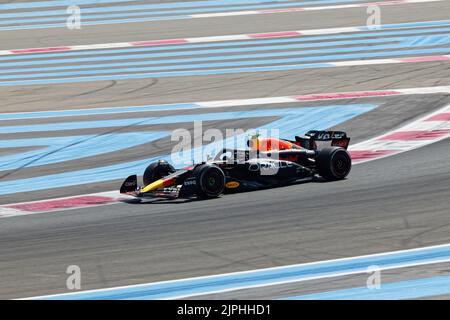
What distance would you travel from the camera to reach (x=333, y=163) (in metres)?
14.9

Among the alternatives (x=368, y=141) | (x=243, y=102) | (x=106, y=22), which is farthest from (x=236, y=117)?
(x=106, y=22)

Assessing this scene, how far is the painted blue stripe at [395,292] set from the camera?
9.41 metres

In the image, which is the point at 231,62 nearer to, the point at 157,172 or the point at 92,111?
the point at 92,111

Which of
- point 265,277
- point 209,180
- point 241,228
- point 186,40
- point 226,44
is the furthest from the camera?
point 186,40

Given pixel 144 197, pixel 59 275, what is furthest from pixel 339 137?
pixel 59 275

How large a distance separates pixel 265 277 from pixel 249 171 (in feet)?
14.5

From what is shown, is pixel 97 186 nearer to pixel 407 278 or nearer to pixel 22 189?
pixel 22 189

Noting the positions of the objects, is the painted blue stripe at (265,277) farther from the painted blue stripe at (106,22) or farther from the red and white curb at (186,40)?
the painted blue stripe at (106,22)

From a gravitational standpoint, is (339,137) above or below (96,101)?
below

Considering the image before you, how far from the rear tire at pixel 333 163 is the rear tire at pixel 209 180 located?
65.4 inches

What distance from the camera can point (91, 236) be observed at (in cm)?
1223

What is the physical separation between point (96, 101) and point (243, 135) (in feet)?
16.8

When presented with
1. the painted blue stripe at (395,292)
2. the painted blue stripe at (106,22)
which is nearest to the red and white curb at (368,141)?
the painted blue stripe at (395,292)

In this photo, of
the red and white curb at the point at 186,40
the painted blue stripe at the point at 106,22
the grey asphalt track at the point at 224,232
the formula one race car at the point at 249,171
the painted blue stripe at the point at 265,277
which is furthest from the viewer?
the painted blue stripe at the point at 106,22
